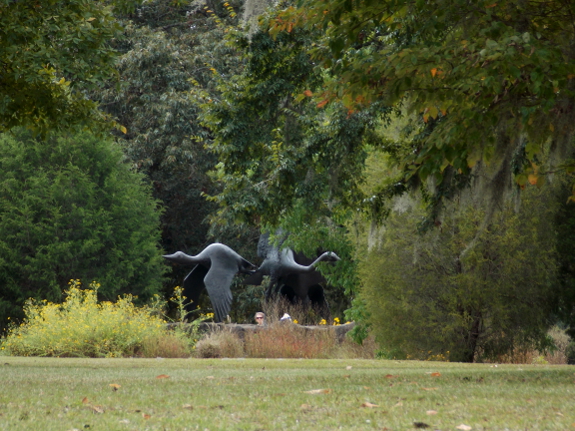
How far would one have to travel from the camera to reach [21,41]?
908 cm

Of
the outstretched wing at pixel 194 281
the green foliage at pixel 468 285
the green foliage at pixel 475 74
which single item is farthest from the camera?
the outstretched wing at pixel 194 281

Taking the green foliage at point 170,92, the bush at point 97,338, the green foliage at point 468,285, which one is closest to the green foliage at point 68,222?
the green foliage at point 170,92

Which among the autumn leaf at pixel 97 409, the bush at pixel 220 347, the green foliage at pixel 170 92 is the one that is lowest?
the bush at pixel 220 347

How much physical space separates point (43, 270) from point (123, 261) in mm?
2566

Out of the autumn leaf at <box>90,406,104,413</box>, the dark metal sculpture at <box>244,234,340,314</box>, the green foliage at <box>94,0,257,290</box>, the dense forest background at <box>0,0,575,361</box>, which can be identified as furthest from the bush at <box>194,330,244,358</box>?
the green foliage at <box>94,0,257,290</box>

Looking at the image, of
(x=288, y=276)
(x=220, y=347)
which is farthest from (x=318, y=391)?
(x=288, y=276)

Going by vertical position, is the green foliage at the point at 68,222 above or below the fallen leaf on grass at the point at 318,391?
above

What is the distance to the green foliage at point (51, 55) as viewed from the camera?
8805 millimetres

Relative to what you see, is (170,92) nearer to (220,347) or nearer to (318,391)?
(220,347)

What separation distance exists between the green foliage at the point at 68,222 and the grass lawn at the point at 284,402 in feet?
52.1

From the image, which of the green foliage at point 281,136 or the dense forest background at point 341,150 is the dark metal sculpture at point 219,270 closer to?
the dense forest background at point 341,150

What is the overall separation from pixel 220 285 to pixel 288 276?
274 centimetres

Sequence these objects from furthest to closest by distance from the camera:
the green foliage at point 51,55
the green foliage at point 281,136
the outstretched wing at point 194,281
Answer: the outstretched wing at point 194,281
the green foliage at point 281,136
the green foliage at point 51,55

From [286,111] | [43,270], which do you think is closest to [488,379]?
[286,111]
